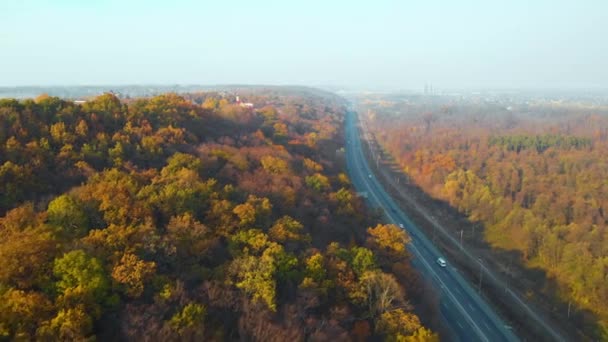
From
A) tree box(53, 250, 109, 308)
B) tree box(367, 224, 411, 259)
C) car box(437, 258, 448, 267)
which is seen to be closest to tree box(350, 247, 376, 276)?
tree box(367, 224, 411, 259)

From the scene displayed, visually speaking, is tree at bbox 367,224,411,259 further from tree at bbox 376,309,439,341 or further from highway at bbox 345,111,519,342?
tree at bbox 376,309,439,341

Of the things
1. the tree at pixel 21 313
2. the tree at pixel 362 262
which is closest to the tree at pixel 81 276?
the tree at pixel 21 313

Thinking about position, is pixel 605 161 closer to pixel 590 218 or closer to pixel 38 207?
pixel 590 218

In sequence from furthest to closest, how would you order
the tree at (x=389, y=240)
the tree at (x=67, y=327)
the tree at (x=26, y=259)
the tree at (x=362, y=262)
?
the tree at (x=389, y=240)
the tree at (x=362, y=262)
the tree at (x=26, y=259)
the tree at (x=67, y=327)

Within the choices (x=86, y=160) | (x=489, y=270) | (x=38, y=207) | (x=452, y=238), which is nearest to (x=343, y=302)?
(x=38, y=207)

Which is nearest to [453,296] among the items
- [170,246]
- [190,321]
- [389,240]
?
[389,240]

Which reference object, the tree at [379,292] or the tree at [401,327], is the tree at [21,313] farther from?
the tree at [379,292]

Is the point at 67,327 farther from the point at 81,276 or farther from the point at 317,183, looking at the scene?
the point at 317,183
